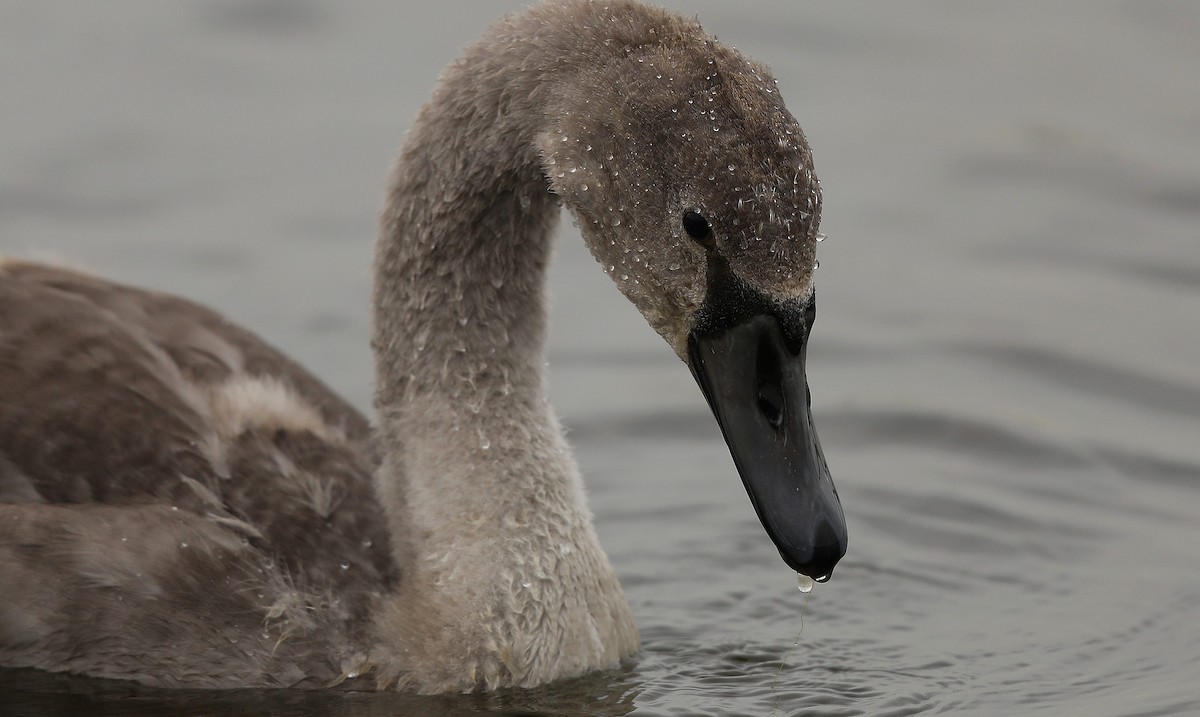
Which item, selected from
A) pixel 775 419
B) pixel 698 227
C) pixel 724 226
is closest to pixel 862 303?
pixel 775 419

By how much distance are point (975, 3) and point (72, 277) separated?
8225 mm

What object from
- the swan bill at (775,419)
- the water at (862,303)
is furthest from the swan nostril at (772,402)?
the water at (862,303)

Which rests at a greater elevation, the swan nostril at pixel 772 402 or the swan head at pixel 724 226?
the swan head at pixel 724 226

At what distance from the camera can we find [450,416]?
7738 millimetres

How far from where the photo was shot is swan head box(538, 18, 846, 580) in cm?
635

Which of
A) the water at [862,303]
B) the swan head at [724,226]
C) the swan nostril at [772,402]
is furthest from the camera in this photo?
the water at [862,303]

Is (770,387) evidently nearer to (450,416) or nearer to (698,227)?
(698,227)

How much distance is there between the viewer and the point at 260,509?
7402 millimetres

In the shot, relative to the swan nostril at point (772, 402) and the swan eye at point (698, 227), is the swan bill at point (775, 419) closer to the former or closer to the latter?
the swan nostril at point (772, 402)

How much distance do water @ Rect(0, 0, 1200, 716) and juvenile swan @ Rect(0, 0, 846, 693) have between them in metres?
0.26

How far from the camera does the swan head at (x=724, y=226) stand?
6.35 metres

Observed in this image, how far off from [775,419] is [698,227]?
0.69 metres

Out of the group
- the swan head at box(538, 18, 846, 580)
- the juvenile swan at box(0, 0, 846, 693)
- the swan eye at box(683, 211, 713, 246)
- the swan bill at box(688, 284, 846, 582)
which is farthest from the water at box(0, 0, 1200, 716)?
the swan eye at box(683, 211, 713, 246)

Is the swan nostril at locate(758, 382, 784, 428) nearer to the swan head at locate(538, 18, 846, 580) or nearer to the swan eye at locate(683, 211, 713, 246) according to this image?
the swan head at locate(538, 18, 846, 580)
